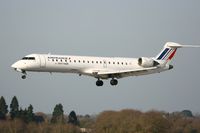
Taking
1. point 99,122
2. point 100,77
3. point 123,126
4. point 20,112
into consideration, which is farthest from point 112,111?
point 100,77

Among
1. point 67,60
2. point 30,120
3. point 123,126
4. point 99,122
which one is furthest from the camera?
point 30,120

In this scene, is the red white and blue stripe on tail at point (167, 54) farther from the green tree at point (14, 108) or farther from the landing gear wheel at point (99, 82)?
the green tree at point (14, 108)

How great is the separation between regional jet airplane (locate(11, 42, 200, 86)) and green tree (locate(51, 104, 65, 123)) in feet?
203

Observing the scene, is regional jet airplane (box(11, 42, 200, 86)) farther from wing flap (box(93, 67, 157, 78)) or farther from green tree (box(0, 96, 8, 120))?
green tree (box(0, 96, 8, 120))

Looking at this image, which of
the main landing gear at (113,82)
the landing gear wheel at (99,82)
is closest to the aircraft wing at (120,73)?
the main landing gear at (113,82)

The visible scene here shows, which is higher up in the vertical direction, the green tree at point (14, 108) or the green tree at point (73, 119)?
the green tree at point (14, 108)

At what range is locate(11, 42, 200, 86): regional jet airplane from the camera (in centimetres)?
6956

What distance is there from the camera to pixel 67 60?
70250 millimetres

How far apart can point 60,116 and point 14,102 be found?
34.4 ft

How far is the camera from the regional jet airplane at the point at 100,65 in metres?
69.6

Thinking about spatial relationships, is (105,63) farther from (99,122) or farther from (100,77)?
(99,122)

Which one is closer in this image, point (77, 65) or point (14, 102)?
point (77, 65)

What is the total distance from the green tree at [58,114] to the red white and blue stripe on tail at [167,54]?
60864 millimetres

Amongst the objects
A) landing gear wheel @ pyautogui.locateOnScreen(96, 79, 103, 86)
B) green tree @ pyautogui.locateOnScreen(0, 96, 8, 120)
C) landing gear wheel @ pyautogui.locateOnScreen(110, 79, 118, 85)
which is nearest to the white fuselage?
landing gear wheel @ pyautogui.locateOnScreen(110, 79, 118, 85)
